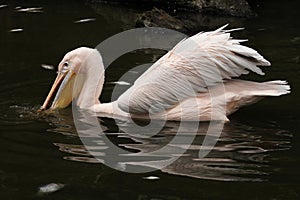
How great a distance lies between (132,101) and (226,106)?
690mm

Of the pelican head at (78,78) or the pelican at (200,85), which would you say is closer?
the pelican at (200,85)

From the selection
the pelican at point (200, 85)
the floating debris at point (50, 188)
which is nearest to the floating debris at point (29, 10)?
the pelican at point (200, 85)

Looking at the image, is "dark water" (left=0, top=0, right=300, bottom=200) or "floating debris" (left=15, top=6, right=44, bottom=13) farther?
"floating debris" (left=15, top=6, right=44, bottom=13)

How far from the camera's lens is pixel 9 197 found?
3898mm

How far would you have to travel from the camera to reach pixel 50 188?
158 inches

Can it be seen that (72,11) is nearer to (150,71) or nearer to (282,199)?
(150,71)

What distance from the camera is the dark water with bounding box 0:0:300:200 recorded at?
3971 mm

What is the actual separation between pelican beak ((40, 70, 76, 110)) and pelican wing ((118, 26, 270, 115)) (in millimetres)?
550

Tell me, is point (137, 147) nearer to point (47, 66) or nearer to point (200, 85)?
point (200, 85)

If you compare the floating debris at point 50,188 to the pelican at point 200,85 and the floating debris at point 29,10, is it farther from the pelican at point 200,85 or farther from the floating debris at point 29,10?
the floating debris at point 29,10

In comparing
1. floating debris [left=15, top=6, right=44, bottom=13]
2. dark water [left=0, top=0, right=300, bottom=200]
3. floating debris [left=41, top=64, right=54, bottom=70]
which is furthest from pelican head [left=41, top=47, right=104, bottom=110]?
floating debris [left=15, top=6, right=44, bottom=13]

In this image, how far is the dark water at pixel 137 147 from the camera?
3971 millimetres

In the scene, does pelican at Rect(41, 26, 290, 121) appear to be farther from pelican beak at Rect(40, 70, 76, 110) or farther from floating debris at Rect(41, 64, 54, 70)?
floating debris at Rect(41, 64, 54, 70)

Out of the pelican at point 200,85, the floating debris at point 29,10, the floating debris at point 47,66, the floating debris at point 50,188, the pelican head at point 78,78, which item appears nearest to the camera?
the floating debris at point 50,188
